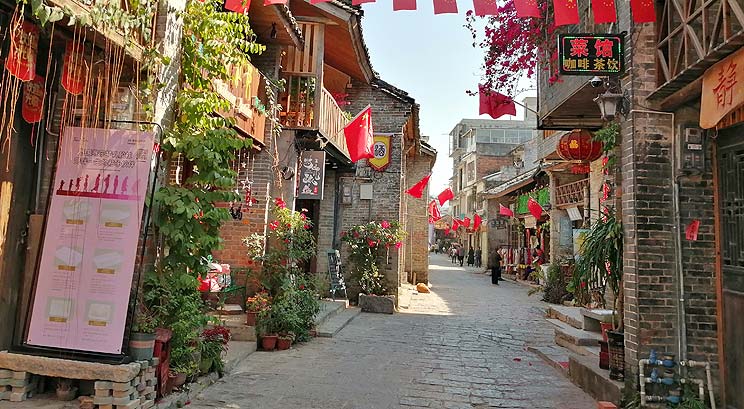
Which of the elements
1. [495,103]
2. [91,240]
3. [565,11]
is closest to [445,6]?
[565,11]

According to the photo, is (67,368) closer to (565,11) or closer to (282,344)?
(282,344)

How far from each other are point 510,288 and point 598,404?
15745mm

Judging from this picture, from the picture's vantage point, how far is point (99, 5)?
3.93 metres

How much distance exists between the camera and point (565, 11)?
5090 millimetres

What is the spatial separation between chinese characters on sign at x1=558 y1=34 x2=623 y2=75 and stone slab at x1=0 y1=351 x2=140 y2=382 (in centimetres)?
548

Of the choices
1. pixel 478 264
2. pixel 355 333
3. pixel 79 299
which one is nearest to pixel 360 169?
pixel 355 333

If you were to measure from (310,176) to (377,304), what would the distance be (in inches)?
169

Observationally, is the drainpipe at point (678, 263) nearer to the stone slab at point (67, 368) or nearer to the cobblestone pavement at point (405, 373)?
the cobblestone pavement at point (405, 373)

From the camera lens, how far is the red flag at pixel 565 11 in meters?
5.06

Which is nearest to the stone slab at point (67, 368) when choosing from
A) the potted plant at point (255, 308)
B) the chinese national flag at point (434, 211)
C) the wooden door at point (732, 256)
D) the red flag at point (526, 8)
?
the potted plant at point (255, 308)

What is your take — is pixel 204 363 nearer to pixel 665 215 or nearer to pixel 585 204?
pixel 665 215

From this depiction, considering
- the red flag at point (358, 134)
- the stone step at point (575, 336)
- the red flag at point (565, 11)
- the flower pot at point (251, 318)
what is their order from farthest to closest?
the red flag at point (358, 134) < the flower pot at point (251, 318) < the stone step at point (575, 336) < the red flag at point (565, 11)

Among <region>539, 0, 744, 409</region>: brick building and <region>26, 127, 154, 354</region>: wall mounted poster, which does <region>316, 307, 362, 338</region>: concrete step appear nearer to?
<region>26, 127, 154, 354</region>: wall mounted poster

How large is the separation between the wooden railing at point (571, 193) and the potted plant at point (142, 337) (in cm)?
1393
